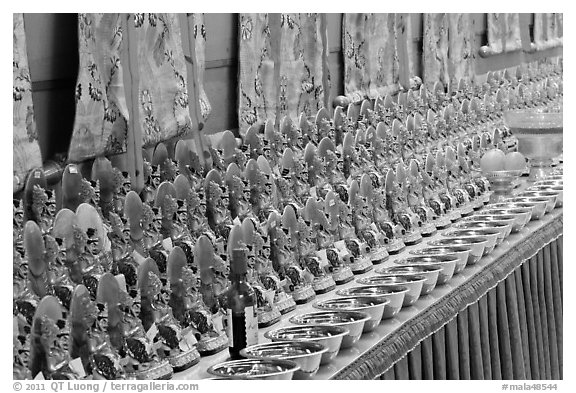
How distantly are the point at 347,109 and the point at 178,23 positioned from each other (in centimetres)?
140

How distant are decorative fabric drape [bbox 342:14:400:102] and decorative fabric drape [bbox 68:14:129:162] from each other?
1832mm

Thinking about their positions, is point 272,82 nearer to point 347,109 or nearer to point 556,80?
point 347,109

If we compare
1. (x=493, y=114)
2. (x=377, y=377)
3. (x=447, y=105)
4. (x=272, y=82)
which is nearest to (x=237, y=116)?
(x=272, y=82)

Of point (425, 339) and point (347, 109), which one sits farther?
point (347, 109)

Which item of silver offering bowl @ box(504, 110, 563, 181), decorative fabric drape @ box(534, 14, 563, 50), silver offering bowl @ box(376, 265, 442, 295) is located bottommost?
silver offering bowl @ box(376, 265, 442, 295)

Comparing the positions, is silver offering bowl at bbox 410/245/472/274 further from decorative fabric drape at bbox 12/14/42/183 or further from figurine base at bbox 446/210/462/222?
decorative fabric drape at bbox 12/14/42/183

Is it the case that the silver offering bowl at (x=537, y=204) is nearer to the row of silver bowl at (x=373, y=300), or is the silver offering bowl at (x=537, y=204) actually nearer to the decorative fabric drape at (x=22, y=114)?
the row of silver bowl at (x=373, y=300)

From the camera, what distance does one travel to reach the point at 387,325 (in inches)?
99.9

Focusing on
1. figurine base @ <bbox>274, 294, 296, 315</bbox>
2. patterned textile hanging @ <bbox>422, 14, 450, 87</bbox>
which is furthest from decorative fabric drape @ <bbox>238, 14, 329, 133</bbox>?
patterned textile hanging @ <bbox>422, 14, 450, 87</bbox>

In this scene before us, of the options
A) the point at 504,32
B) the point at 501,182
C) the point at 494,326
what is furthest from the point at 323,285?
the point at 504,32

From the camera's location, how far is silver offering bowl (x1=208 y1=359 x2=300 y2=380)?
203 centimetres

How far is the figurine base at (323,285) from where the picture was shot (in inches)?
111
